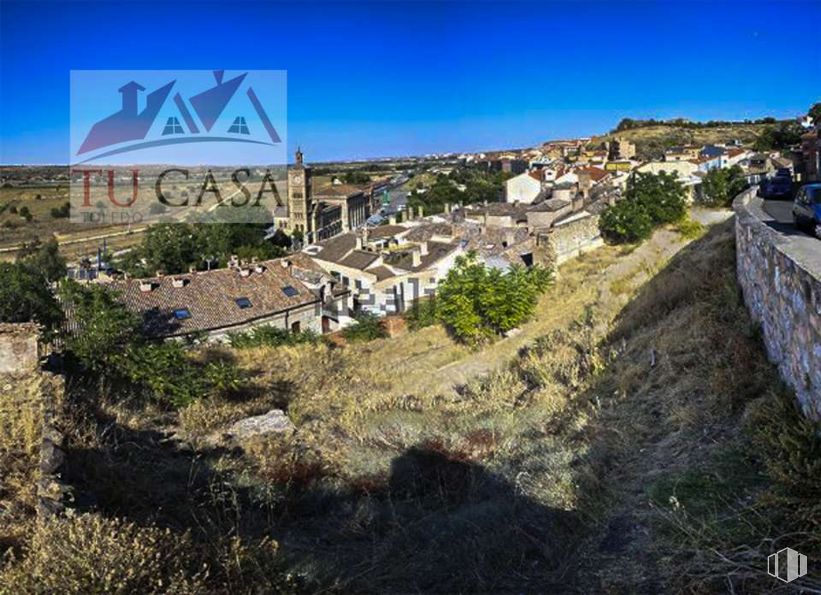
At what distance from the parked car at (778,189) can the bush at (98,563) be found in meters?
16.1

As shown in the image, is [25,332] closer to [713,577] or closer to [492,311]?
[713,577]

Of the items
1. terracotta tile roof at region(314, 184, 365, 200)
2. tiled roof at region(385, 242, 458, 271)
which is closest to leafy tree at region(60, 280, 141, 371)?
tiled roof at region(385, 242, 458, 271)

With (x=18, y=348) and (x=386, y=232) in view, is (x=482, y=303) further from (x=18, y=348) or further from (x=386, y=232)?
(x=386, y=232)

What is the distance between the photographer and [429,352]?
18938 mm

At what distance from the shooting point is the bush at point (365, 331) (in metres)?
24.3

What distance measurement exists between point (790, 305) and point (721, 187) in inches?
1015

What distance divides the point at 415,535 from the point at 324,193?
280 ft

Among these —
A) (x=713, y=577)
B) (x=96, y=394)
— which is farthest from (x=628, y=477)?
(x=96, y=394)

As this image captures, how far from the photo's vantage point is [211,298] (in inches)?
1063

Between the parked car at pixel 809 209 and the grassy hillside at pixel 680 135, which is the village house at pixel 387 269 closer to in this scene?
the parked car at pixel 809 209

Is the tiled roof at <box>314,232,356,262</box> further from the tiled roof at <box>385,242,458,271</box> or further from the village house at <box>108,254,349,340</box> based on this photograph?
the village house at <box>108,254,349,340</box>

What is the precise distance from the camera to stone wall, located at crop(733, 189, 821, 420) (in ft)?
14.4

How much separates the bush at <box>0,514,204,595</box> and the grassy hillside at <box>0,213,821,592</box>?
0.04 feet

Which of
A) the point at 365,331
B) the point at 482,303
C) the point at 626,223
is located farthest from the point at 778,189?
the point at 365,331
